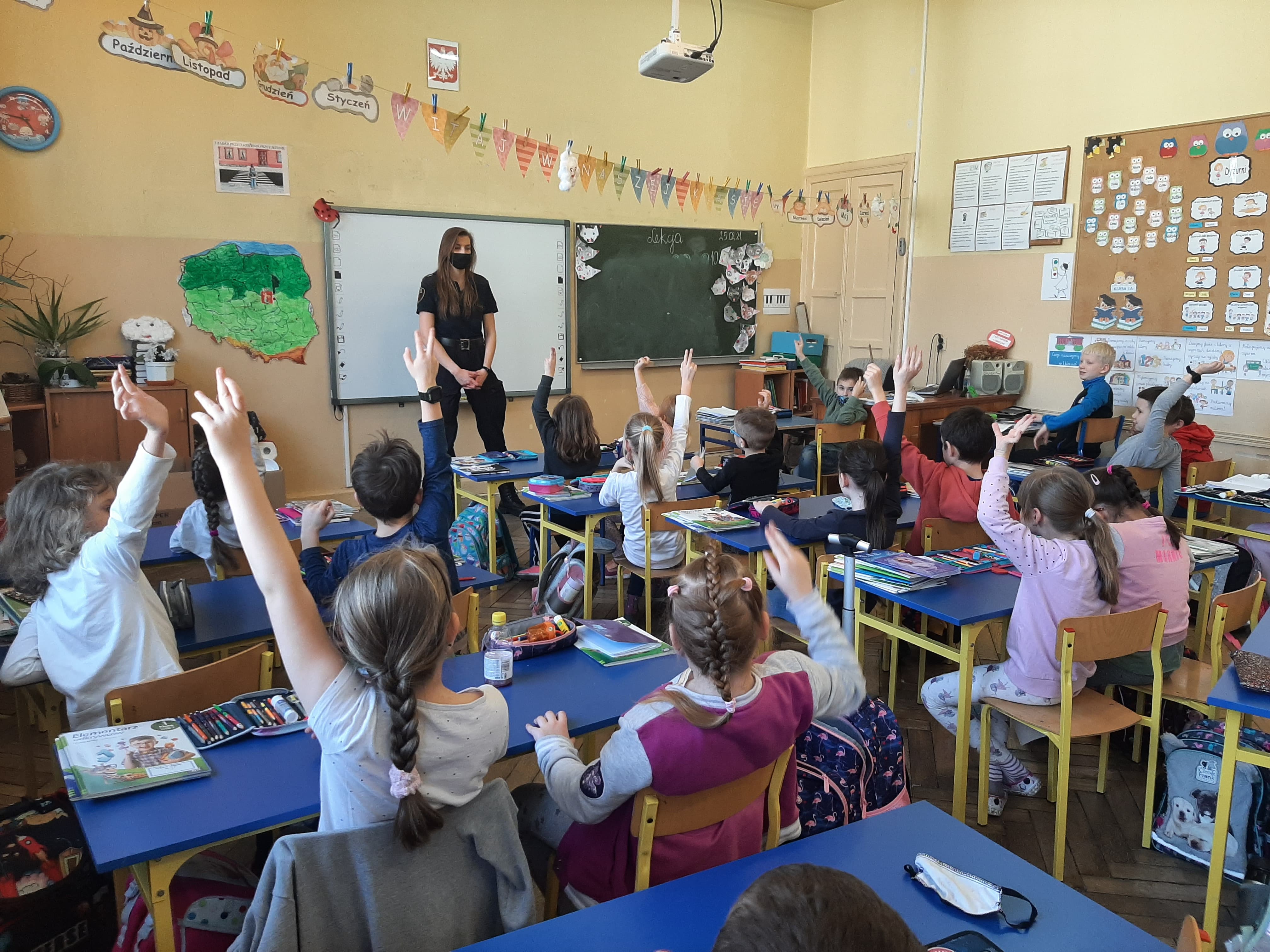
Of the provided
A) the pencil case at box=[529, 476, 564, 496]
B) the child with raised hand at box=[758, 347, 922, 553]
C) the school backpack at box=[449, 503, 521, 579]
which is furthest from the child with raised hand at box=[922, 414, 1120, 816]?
the school backpack at box=[449, 503, 521, 579]

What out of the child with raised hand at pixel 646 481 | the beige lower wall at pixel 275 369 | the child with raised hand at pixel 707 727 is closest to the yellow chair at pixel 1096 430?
the child with raised hand at pixel 646 481

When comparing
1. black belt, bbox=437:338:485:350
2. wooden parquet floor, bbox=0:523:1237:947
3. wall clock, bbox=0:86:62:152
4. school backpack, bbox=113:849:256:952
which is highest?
wall clock, bbox=0:86:62:152

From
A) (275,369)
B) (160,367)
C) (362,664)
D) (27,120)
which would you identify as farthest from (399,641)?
(27,120)

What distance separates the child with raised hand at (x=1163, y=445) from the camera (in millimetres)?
4652

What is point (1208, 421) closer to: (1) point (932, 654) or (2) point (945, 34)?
(1) point (932, 654)

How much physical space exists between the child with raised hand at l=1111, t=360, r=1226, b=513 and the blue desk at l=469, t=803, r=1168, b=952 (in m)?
3.84

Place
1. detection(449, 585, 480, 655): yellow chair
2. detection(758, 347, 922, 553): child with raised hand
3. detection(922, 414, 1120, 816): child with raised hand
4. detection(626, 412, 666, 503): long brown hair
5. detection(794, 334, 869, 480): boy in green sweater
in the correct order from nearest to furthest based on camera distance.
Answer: detection(449, 585, 480, 655): yellow chair < detection(922, 414, 1120, 816): child with raised hand < detection(758, 347, 922, 553): child with raised hand < detection(626, 412, 666, 503): long brown hair < detection(794, 334, 869, 480): boy in green sweater

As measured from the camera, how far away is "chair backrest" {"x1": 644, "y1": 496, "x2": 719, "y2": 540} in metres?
3.76

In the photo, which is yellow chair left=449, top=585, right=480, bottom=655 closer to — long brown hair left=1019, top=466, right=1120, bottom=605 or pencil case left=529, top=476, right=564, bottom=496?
pencil case left=529, top=476, right=564, bottom=496

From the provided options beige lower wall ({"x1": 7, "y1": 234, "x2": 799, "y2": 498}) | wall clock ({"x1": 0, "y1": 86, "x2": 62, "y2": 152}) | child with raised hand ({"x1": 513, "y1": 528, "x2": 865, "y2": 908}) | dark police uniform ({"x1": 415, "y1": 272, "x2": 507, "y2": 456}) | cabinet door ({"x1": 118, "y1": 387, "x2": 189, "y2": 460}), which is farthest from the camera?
dark police uniform ({"x1": 415, "y1": 272, "x2": 507, "y2": 456})

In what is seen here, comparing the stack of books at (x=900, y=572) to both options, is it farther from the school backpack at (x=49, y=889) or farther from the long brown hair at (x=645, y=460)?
the school backpack at (x=49, y=889)

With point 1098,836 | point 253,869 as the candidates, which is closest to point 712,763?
point 253,869

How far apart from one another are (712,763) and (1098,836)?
1.72 meters

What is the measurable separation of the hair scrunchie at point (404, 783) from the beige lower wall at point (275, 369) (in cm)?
494
